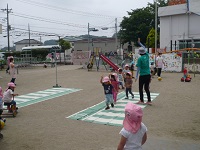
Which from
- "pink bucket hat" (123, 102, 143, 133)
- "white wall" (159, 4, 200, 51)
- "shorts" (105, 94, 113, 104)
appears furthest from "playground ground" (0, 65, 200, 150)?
"white wall" (159, 4, 200, 51)

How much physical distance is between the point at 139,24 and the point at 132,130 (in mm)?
52128

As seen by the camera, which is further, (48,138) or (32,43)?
(32,43)

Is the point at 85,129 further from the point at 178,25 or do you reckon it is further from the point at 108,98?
the point at 178,25

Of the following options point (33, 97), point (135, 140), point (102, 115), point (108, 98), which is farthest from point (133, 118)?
point (33, 97)

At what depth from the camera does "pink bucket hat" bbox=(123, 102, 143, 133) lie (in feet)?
10.4

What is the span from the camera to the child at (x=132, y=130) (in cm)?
318

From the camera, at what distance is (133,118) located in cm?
319

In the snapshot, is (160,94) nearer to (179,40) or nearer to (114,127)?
(114,127)

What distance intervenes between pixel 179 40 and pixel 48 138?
30.2 metres

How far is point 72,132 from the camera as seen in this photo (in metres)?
6.52

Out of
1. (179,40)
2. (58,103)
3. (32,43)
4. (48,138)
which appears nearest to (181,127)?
(48,138)

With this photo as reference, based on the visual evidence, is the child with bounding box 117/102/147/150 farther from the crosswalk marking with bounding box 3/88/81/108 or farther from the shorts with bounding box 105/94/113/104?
the crosswalk marking with bounding box 3/88/81/108

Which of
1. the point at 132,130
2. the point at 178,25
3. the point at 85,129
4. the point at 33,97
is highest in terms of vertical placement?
the point at 178,25

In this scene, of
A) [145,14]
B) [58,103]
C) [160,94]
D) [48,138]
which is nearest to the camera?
[48,138]
